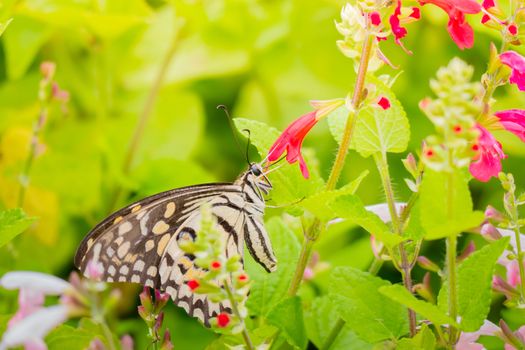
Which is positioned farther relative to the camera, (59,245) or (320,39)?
(320,39)

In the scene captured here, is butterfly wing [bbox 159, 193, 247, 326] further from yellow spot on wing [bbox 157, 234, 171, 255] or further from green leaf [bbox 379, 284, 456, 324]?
green leaf [bbox 379, 284, 456, 324]

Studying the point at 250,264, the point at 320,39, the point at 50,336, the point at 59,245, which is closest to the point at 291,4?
the point at 320,39

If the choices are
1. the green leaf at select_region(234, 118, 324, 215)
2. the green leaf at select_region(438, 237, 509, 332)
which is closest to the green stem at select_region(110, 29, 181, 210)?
the green leaf at select_region(234, 118, 324, 215)

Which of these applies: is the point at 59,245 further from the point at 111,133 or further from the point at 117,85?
the point at 117,85

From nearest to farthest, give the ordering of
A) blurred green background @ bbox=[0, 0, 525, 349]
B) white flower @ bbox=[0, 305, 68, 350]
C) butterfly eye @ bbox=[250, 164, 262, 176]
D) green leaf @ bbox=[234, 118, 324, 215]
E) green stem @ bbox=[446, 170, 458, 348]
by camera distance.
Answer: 1. white flower @ bbox=[0, 305, 68, 350]
2. green stem @ bbox=[446, 170, 458, 348]
3. green leaf @ bbox=[234, 118, 324, 215]
4. butterfly eye @ bbox=[250, 164, 262, 176]
5. blurred green background @ bbox=[0, 0, 525, 349]

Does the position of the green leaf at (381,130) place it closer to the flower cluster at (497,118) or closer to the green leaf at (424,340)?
the flower cluster at (497,118)
